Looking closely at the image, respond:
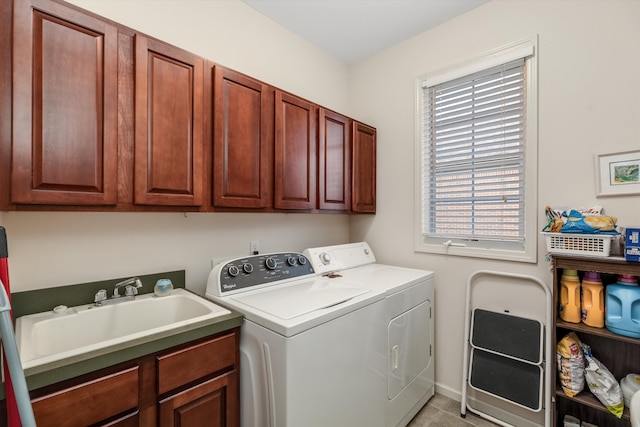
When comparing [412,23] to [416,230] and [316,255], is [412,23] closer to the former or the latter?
[416,230]

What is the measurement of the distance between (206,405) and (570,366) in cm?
187

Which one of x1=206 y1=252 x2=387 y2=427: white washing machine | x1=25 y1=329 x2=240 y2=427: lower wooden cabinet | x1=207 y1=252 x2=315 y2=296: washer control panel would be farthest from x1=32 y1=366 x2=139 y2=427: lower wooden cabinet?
x1=207 y1=252 x2=315 y2=296: washer control panel

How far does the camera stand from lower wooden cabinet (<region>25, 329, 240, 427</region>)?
36.4 inches

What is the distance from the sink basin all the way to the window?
1764 mm

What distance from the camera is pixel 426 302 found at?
83.3 inches

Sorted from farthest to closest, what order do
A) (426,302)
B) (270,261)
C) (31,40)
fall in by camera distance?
(426,302)
(270,261)
(31,40)

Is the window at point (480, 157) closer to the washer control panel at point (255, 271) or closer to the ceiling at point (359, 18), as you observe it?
the ceiling at point (359, 18)

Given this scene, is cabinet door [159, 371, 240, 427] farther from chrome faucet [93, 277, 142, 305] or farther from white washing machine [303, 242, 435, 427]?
white washing machine [303, 242, 435, 427]

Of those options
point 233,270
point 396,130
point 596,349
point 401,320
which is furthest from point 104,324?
point 596,349

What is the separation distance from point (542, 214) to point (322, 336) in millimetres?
Result: 1577

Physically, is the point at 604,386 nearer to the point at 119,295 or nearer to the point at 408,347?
the point at 408,347

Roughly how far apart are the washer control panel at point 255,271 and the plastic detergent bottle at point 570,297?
1.47 metres

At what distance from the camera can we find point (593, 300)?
1554mm

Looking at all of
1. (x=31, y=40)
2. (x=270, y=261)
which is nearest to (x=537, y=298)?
(x=270, y=261)
